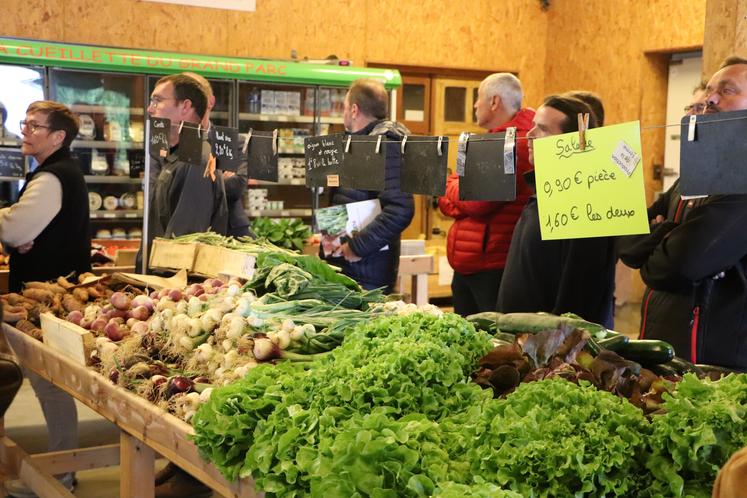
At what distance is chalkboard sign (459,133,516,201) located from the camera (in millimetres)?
2674

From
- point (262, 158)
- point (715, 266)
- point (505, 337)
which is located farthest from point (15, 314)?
point (715, 266)

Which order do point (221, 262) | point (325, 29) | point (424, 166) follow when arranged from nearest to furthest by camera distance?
point (424, 166) < point (221, 262) < point (325, 29)

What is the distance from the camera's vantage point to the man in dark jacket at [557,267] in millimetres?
3205

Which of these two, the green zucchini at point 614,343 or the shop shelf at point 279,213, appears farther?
the shop shelf at point 279,213

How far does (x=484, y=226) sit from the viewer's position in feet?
13.1

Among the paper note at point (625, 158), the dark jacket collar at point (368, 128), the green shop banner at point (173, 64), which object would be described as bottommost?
the paper note at point (625, 158)

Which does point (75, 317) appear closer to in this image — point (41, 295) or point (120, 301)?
point (120, 301)

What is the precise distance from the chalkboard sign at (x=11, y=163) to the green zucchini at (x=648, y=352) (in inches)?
182

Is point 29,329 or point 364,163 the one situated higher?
point 364,163

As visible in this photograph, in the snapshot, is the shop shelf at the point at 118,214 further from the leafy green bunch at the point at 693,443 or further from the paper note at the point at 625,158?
the leafy green bunch at the point at 693,443

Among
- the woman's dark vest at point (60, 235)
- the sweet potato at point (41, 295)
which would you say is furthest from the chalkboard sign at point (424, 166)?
the woman's dark vest at point (60, 235)

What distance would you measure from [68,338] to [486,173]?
1591 mm

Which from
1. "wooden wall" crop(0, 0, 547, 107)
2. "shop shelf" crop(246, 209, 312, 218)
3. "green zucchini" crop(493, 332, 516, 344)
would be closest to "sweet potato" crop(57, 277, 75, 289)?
"green zucchini" crop(493, 332, 516, 344)

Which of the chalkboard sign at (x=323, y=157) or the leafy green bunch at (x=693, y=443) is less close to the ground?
the chalkboard sign at (x=323, y=157)
